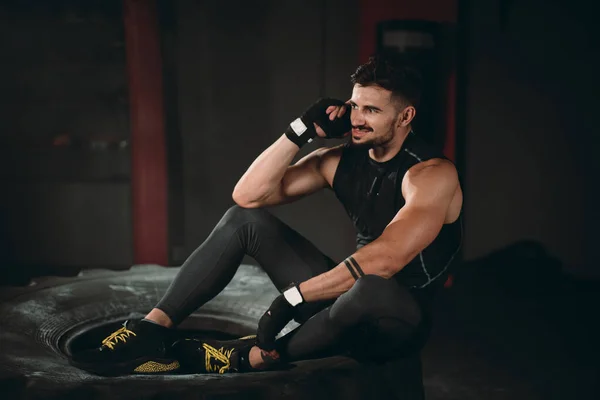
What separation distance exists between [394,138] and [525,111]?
207cm

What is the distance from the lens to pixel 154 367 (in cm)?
190

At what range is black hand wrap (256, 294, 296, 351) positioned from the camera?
187cm

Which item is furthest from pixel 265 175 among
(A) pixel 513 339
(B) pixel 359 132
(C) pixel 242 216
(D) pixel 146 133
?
(D) pixel 146 133

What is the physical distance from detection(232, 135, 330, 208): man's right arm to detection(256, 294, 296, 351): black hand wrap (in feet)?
1.32

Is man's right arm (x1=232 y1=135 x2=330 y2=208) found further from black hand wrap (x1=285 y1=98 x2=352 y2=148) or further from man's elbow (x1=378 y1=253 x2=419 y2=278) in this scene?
man's elbow (x1=378 y1=253 x2=419 y2=278)

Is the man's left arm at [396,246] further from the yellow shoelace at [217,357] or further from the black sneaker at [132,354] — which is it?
the black sneaker at [132,354]

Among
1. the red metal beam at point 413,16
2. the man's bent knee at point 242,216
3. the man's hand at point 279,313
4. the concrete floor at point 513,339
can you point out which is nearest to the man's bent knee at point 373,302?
the man's hand at point 279,313

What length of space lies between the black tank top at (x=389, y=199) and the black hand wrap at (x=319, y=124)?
3.0 inches

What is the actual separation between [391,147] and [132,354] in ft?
2.90

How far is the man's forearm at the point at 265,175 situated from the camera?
218 cm

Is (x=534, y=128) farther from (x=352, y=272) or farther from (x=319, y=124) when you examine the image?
(x=352, y=272)

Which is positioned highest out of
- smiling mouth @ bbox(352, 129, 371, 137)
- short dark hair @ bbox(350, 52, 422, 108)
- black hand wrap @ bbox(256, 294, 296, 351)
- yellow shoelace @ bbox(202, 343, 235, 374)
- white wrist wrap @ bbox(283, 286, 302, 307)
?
short dark hair @ bbox(350, 52, 422, 108)

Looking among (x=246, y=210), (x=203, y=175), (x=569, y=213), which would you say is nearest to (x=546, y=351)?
(x=569, y=213)

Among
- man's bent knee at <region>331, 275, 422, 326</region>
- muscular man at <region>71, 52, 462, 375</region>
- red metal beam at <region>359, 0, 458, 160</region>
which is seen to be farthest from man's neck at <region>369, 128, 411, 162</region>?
red metal beam at <region>359, 0, 458, 160</region>
